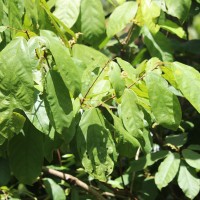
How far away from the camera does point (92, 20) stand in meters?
1.66

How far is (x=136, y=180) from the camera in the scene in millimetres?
2348

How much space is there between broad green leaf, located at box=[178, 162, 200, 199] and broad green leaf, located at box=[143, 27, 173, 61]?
1.67ft

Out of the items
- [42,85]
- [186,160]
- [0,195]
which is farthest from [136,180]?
[42,85]

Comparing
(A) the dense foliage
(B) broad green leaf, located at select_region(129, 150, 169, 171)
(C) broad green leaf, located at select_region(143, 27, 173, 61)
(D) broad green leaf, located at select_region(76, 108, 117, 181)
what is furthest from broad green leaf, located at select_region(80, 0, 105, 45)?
(B) broad green leaf, located at select_region(129, 150, 169, 171)

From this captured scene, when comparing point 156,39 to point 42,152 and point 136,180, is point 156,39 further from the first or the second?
point 42,152

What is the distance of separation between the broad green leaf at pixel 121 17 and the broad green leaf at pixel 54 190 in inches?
28.0

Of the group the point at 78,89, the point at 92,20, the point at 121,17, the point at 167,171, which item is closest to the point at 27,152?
the point at 78,89

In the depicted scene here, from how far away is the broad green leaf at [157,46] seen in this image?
2039 millimetres

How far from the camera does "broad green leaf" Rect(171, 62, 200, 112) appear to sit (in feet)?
3.96

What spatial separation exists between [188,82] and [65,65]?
343 mm

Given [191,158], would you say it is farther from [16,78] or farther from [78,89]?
[16,78]

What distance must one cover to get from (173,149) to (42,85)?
1163 millimetres

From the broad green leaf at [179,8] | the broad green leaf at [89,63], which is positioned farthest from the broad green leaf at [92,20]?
the broad green leaf at [179,8]

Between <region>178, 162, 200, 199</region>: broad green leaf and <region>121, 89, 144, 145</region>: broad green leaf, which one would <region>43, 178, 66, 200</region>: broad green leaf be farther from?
<region>121, 89, 144, 145</region>: broad green leaf
